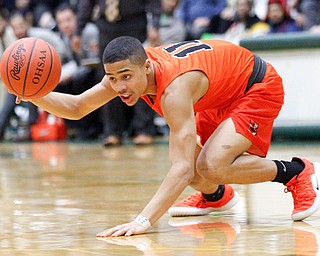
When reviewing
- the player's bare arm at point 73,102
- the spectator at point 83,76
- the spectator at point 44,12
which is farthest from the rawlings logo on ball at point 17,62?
the spectator at point 44,12

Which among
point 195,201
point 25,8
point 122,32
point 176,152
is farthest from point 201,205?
point 25,8

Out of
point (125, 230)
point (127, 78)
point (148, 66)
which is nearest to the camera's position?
point (125, 230)

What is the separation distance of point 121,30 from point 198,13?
2.91 metres

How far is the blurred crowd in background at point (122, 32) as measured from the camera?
10.4 metres

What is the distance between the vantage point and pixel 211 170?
4672mm

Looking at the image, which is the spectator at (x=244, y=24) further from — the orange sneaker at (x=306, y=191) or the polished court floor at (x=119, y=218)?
the orange sneaker at (x=306, y=191)

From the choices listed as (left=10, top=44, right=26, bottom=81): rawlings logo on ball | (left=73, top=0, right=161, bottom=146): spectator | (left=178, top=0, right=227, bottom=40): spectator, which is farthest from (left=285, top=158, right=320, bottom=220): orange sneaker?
(left=178, top=0, right=227, bottom=40): spectator

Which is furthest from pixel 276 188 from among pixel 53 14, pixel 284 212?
pixel 53 14

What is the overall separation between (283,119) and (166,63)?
5874 millimetres

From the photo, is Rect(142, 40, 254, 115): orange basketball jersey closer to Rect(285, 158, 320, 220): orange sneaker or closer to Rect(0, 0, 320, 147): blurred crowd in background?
Rect(285, 158, 320, 220): orange sneaker

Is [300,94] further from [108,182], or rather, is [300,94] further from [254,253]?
[254,253]

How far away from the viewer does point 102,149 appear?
10391 millimetres

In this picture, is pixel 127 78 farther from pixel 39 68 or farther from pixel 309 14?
pixel 309 14

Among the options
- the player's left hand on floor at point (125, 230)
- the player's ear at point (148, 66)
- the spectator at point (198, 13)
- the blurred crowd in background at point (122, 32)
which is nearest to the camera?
the player's left hand on floor at point (125, 230)
